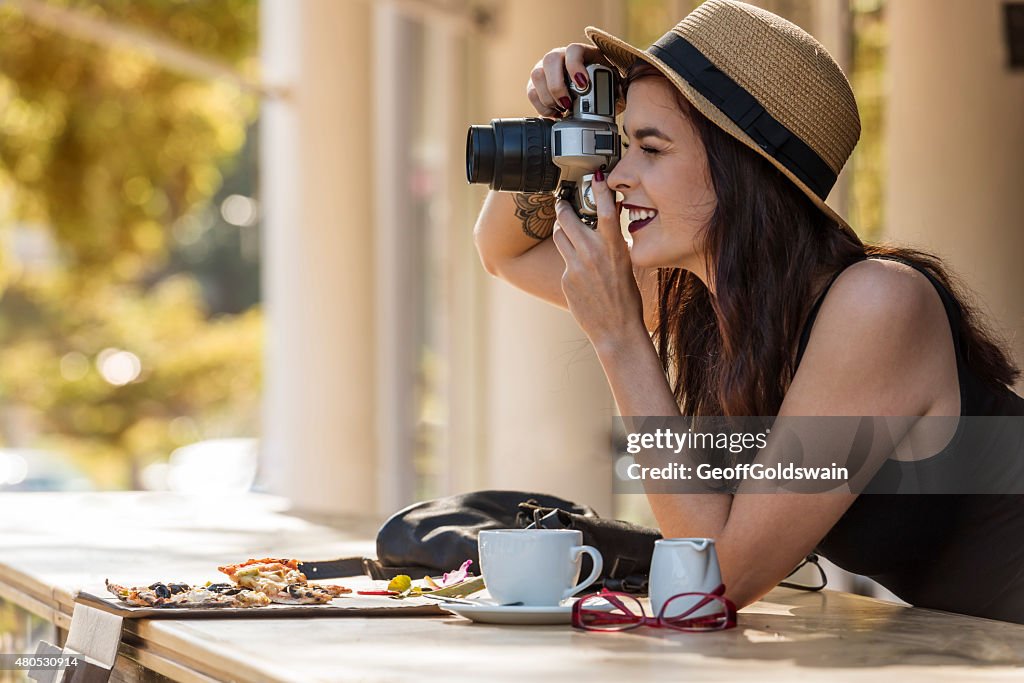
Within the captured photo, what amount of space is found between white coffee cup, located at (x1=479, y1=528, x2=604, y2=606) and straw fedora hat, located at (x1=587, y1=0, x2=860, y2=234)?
545 millimetres

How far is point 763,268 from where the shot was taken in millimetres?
1856

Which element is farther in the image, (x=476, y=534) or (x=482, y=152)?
(x=482, y=152)

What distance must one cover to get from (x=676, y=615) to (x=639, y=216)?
0.58m

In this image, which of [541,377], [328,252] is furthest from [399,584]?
[328,252]

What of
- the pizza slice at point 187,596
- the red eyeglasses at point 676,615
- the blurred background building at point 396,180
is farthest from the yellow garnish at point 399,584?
the blurred background building at point 396,180

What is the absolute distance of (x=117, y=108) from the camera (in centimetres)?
895

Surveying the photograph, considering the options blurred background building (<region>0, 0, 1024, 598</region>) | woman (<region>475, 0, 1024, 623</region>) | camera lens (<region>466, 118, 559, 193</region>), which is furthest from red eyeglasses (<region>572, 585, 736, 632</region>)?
blurred background building (<region>0, 0, 1024, 598</region>)

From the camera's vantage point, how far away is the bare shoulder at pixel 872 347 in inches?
67.3

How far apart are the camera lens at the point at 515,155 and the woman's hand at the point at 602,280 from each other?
18 cm

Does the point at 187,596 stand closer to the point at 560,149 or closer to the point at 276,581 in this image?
the point at 276,581

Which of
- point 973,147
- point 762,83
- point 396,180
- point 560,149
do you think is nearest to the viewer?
point 762,83

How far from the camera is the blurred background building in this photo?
→ 150 inches

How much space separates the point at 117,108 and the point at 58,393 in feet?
16.1

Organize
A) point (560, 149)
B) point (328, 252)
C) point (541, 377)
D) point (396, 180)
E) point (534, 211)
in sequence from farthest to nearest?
point (396, 180)
point (328, 252)
point (541, 377)
point (534, 211)
point (560, 149)
